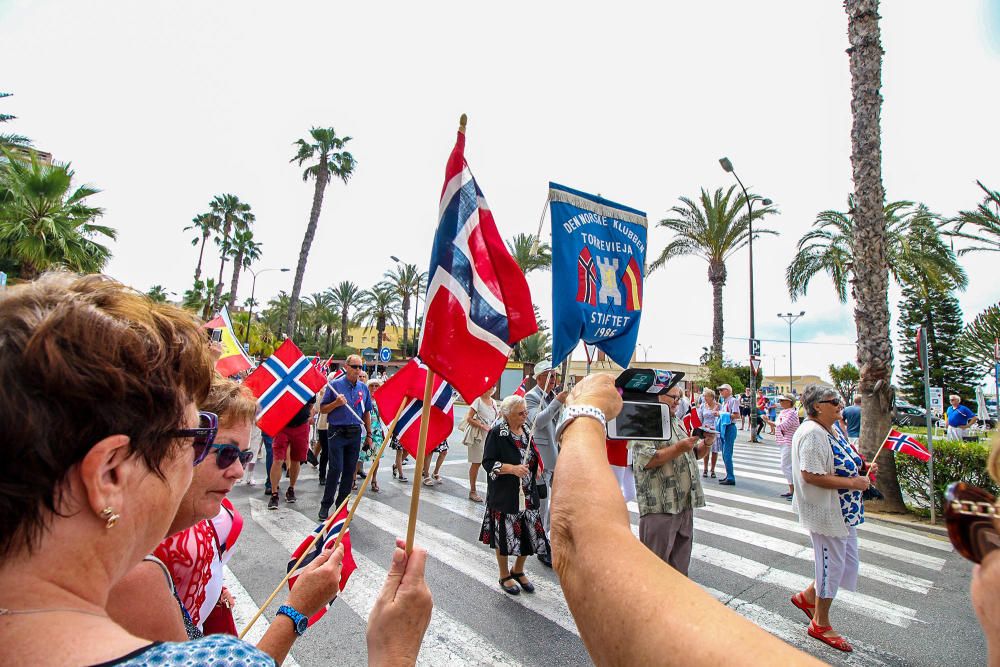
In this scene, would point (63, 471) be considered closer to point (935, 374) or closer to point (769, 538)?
point (769, 538)

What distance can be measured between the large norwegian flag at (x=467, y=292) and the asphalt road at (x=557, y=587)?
2.31 m

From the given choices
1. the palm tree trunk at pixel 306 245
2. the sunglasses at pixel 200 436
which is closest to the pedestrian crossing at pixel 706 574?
the sunglasses at pixel 200 436

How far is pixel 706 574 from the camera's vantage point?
5309 millimetres

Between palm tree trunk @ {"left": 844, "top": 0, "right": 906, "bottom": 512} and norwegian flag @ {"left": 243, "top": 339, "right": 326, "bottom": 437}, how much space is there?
8.43m

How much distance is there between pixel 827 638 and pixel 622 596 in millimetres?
4275

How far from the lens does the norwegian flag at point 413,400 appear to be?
3.97m

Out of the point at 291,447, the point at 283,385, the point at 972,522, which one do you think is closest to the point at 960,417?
the point at 291,447

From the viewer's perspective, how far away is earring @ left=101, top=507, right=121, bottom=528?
85cm

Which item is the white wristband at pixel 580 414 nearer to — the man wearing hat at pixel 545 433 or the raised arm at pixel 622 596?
the raised arm at pixel 622 596

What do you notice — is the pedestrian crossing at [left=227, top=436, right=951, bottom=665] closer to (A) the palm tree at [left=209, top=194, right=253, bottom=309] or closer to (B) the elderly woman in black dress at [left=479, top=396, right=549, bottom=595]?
(B) the elderly woman in black dress at [left=479, top=396, right=549, bottom=595]

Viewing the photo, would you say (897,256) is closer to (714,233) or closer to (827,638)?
(714,233)

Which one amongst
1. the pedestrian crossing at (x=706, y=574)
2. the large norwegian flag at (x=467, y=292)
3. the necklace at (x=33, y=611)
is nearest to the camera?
the necklace at (x=33, y=611)

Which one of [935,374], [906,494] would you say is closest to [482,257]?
[906,494]

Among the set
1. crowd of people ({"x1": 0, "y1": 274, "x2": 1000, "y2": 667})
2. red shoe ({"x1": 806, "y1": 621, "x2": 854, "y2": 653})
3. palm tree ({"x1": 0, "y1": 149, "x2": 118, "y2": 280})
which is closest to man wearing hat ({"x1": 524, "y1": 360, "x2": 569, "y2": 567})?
red shoe ({"x1": 806, "y1": 621, "x2": 854, "y2": 653})
